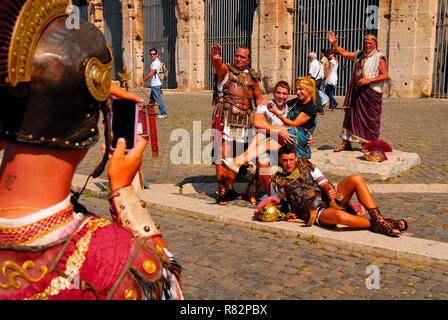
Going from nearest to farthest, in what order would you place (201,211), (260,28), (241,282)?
(241,282) → (201,211) → (260,28)

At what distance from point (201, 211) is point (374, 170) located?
10.1ft

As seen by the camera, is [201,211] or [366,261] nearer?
[366,261]

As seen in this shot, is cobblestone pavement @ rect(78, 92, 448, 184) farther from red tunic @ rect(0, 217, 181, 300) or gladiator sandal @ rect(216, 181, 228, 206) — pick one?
red tunic @ rect(0, 217, 181, 300)

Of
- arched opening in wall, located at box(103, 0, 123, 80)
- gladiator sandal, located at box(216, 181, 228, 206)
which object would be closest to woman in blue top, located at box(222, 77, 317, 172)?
gladiator sandal, located at box(216, 181, 228, 206)

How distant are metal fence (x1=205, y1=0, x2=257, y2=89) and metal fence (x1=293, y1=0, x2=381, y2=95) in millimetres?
2496

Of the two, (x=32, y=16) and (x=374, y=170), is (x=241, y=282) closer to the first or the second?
(x=32, y=16)

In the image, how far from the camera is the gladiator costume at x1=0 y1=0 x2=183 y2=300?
1411mm

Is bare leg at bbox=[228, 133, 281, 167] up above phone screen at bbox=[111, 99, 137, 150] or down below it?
below

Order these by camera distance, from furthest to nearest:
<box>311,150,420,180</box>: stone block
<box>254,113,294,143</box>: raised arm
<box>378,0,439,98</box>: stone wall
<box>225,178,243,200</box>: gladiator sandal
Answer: <box>378,0,439,98</box>: stone wall, <box>311,150,420,180</box>: stone block, <box>225,178,243,200</box>: gladiator sandal, <box>254,113,294,143</box>: raised arm

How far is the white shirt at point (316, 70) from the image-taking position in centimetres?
1466

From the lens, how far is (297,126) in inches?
241

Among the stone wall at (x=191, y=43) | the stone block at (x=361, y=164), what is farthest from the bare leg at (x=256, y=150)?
Answer: the stone wall at (x=191, y=43)

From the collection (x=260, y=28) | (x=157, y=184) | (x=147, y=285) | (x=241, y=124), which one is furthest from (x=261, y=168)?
(x=260, y=28)

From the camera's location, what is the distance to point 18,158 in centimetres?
149
